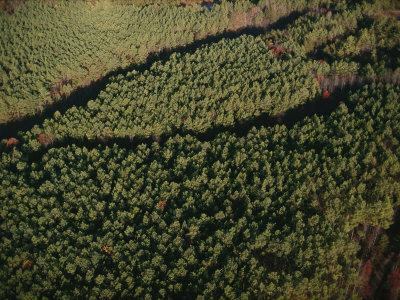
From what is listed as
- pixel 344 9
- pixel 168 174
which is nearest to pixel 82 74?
pixel 168 174

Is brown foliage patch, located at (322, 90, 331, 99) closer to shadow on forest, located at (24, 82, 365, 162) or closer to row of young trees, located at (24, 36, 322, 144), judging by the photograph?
shadow on forest, located at (24, 82, 365, 162)

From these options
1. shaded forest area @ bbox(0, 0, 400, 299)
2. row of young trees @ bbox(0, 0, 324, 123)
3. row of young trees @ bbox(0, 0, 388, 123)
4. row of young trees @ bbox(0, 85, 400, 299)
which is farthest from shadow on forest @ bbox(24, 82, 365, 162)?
row of young trees @ bbox(0, 0, 324, 123)

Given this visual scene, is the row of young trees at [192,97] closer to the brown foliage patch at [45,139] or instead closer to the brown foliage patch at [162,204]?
the brown foliage patch at [45,139]

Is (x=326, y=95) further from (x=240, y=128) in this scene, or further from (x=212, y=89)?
(x=212, y=89)

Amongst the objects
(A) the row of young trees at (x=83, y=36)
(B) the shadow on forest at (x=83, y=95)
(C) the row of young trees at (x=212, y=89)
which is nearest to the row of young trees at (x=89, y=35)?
(A) the row of young trees at (x=83, y=36)

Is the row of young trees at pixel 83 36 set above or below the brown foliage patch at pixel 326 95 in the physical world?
above

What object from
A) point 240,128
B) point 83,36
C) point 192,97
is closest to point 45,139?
point 192,97
